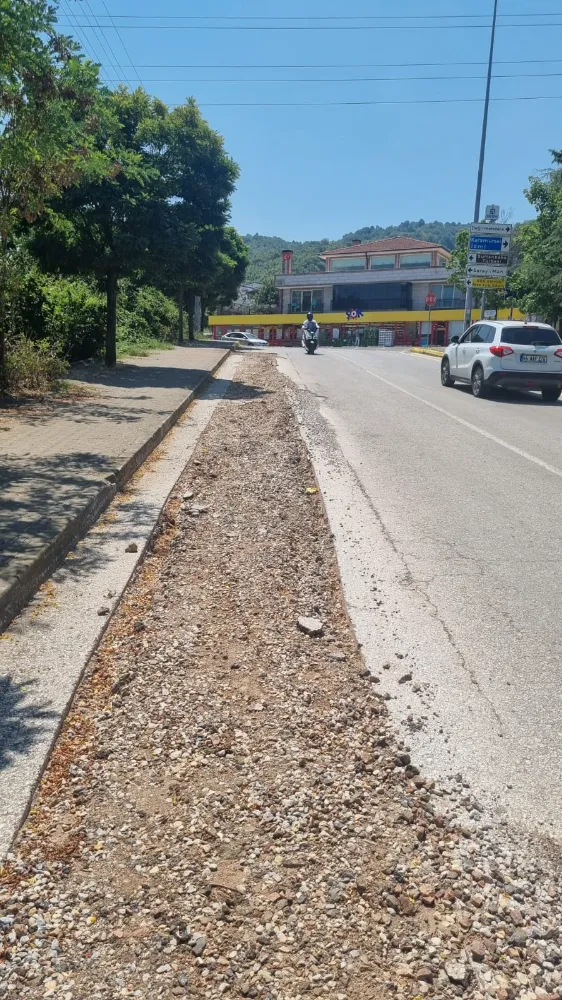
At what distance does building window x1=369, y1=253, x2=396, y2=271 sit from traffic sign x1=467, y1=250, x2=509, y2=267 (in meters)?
60.0

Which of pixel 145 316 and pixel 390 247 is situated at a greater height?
pixel 390 247

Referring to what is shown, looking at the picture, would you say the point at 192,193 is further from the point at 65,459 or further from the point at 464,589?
the point at 464,589

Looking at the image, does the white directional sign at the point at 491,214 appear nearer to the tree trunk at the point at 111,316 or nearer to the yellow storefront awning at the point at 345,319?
the tree trunk at the point at 111,316

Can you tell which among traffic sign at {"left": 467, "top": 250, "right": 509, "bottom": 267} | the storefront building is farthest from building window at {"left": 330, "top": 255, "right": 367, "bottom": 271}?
traffic sign at {"left": 467, "top": 250, "right": 509, "bottom": 267}

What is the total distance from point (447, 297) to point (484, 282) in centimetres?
5422

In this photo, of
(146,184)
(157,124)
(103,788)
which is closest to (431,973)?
(103,788)

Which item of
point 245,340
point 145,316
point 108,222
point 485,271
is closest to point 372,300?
point 245,340

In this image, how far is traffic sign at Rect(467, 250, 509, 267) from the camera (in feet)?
95.8

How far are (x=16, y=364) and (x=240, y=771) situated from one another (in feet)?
34.7

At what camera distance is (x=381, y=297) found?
8331 cm

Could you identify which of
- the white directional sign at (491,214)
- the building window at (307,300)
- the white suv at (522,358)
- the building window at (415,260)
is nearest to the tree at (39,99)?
the white suv at (522,358)

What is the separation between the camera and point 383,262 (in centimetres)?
8831

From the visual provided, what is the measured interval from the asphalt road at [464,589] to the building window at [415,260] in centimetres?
7907

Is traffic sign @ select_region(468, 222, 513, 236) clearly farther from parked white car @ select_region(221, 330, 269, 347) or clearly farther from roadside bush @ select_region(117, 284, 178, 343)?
parked white car @ select_region(221, 330, 269, 347)
